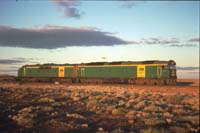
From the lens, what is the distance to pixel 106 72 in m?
50.7

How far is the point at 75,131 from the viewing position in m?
16.3

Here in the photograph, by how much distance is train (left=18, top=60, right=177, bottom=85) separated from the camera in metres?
43.5

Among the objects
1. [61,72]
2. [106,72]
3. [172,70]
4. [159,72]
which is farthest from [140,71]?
[61,72]

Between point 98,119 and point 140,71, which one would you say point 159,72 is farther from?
point 98,119

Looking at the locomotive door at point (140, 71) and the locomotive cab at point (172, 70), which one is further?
the locomotive door at point (140, 71)

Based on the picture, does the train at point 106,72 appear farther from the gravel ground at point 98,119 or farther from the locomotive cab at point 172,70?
the gravel ground at point 98,119

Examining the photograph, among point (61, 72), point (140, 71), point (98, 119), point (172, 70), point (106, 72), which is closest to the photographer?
point (98, 119)

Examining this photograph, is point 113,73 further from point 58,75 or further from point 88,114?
point 88,114

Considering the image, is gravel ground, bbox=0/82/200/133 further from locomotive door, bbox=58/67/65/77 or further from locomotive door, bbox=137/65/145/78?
locomotive door, bbox=58/67/65/77

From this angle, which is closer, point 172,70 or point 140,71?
point 172,70

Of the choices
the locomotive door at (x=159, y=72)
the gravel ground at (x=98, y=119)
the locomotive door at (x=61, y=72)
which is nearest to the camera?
the gravel ground at (x=98, y=119)

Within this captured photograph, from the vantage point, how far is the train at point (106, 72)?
43531 millimetres

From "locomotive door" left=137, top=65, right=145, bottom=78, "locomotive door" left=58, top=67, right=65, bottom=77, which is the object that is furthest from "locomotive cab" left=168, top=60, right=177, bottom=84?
"locomotive door" left=58, top=67, right=65, bottom=77

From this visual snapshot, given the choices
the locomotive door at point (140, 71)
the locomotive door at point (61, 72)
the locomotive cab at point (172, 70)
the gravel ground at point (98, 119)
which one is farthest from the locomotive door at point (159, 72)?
the locomotive door at point (61, 72)
